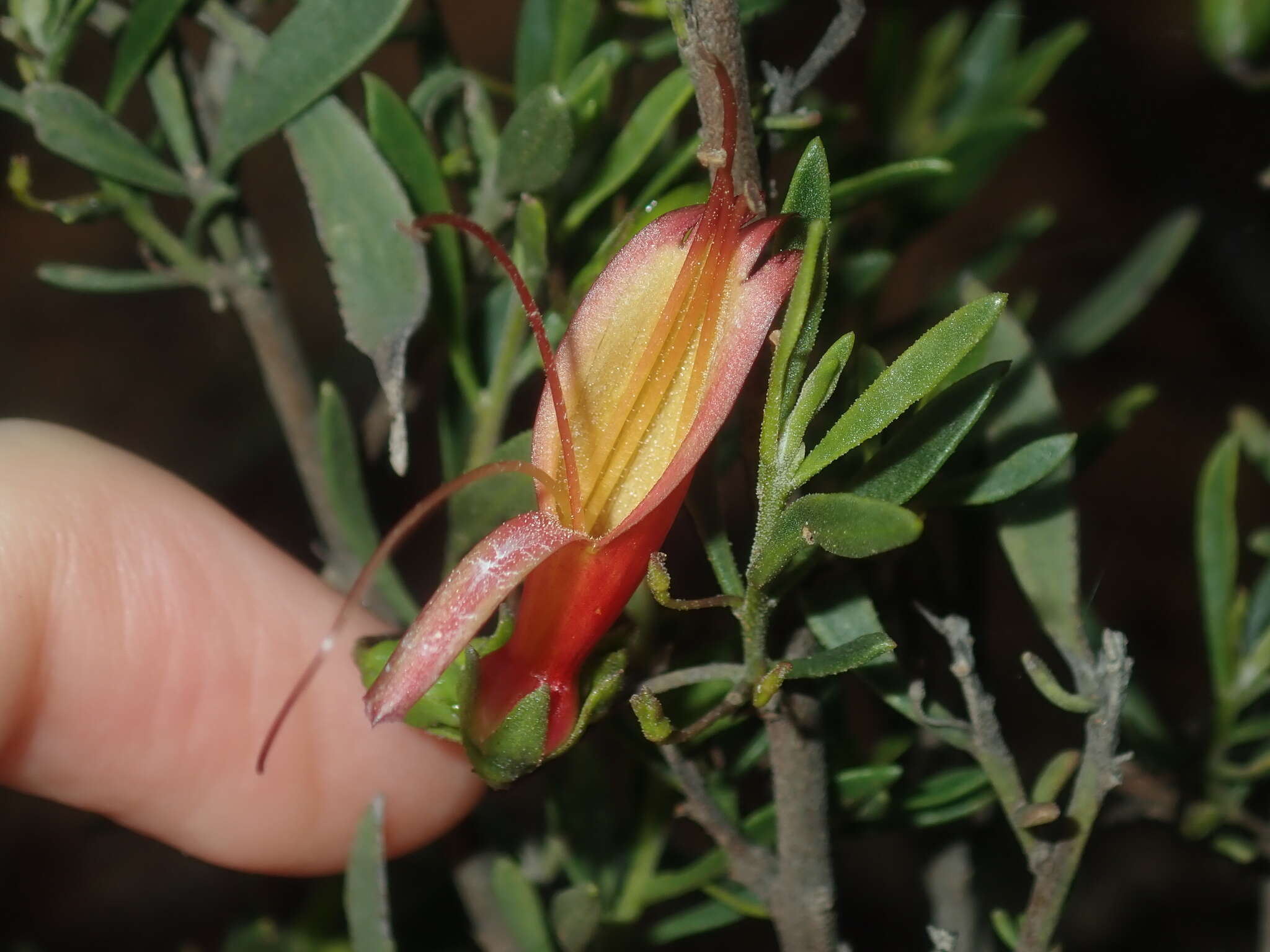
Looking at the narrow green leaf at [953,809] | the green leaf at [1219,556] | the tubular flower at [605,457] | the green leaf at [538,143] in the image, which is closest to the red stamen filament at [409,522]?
the tubular flower at [605,457]

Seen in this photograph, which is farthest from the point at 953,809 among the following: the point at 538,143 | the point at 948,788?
the point at 538,143

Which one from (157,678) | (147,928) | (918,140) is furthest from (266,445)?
(918,140)

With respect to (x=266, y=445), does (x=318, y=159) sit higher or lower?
higher

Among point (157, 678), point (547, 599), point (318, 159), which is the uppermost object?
point (318, 159)

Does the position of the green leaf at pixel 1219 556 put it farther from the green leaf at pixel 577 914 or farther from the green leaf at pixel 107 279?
the green leaf at pixel 107 279

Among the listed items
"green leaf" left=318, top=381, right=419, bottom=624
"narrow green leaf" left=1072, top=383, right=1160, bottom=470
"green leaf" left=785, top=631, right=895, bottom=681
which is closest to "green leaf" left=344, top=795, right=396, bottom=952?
"green leaf" left=318, top=381, right=419, bottom=624

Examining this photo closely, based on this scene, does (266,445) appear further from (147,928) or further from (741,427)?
(741,427)

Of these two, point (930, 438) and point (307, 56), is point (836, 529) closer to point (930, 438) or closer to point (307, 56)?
point (930, 438)

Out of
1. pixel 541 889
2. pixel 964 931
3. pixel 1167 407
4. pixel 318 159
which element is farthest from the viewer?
pixel 1167 407
